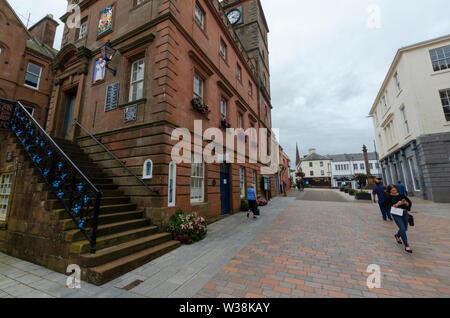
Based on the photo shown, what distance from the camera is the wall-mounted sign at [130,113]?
7370 mm

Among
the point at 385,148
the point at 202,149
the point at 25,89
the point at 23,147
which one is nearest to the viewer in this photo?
the point at 23,147

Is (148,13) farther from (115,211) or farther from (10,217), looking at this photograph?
(10,217)

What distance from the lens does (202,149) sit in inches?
345

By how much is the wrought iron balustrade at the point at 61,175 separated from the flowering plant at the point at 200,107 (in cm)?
Answer: 508

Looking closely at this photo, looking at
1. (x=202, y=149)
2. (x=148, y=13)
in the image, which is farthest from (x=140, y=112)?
(x=148, y=13)

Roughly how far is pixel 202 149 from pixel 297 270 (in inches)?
241

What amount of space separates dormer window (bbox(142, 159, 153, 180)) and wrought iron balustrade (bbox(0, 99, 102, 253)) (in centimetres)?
166

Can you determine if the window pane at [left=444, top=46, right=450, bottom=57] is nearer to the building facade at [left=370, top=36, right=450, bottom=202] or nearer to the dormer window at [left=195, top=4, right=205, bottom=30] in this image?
the building facade at [left=370, top=36, right=450, bottom=202]

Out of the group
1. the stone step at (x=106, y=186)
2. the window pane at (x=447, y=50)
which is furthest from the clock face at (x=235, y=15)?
the stone step at (x=106, y=186)

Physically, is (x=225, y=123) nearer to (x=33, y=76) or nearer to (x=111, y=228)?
(x=111, y=228)

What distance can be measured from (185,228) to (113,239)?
2.07m

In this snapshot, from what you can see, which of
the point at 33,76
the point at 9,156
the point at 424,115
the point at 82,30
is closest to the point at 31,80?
the point at 33,76

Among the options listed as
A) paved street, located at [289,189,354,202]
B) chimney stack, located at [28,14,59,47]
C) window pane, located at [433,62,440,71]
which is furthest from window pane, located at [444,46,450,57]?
chimney stack, located at [28,14,59,47]

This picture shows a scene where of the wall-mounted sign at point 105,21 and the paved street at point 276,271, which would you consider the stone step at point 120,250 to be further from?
the wall-mounted sign at point 105,21
